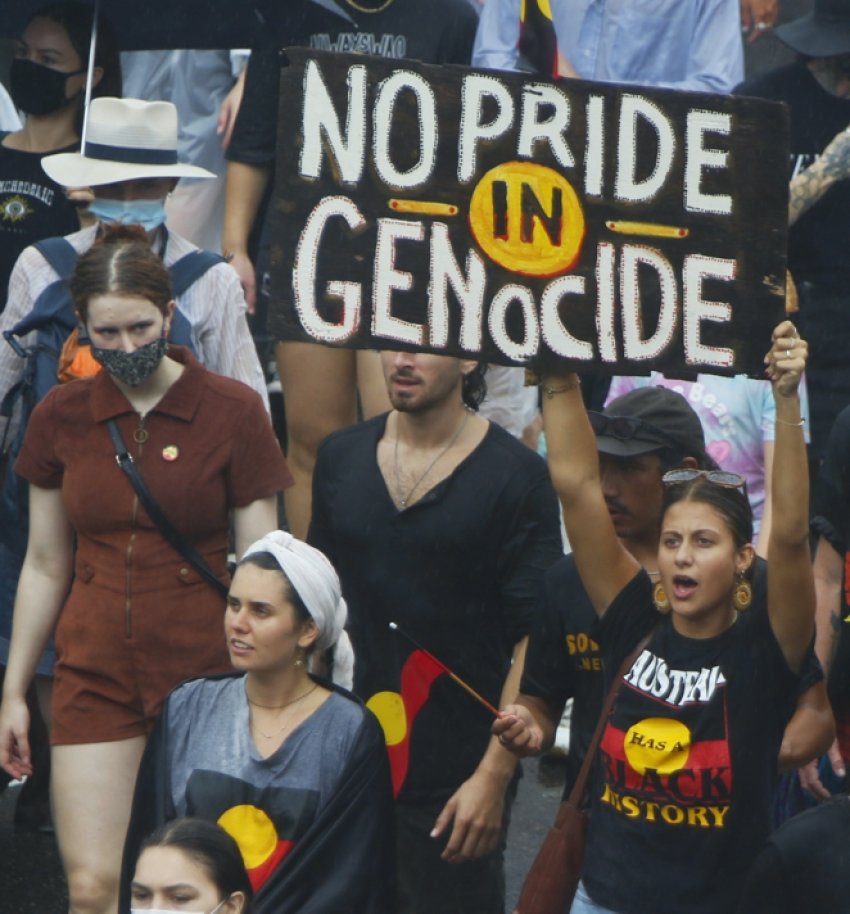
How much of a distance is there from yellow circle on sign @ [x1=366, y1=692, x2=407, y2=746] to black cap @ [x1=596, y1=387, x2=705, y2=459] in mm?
953

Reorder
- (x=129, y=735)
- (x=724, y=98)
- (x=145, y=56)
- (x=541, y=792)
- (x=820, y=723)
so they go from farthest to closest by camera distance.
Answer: (x=145, y=56) < (x=541, y=792) < (x=129, y=735) < (x=820, y=723) < (x=724, y=98)

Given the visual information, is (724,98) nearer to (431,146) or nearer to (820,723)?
(431,146)

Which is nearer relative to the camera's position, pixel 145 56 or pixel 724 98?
pixel 724 98

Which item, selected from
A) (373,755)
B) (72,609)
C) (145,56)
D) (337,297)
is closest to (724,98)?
(337,297)

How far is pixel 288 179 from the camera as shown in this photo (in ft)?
16.9

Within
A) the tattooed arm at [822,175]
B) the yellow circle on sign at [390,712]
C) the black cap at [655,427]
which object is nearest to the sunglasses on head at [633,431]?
the black cap at [655,427]

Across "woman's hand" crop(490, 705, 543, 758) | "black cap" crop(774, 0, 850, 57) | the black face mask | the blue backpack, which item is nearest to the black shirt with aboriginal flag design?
"woman's hand" crop(490, 705, 543, 758)

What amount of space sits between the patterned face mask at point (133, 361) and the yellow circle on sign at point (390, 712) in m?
1.11

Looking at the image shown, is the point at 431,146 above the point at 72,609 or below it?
above

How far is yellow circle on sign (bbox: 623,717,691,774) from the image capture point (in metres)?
5.25

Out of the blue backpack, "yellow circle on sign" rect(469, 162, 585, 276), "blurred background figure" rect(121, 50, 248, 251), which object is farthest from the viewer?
"blurred background figure" rect(121, 50, 248, 251)

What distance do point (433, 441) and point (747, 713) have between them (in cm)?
157

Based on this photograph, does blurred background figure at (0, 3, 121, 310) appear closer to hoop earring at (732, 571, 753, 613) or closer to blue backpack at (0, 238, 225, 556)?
blue backpack at (0, 238, 225, 556)

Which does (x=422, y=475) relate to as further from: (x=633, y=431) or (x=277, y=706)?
(x=277, y=706)
